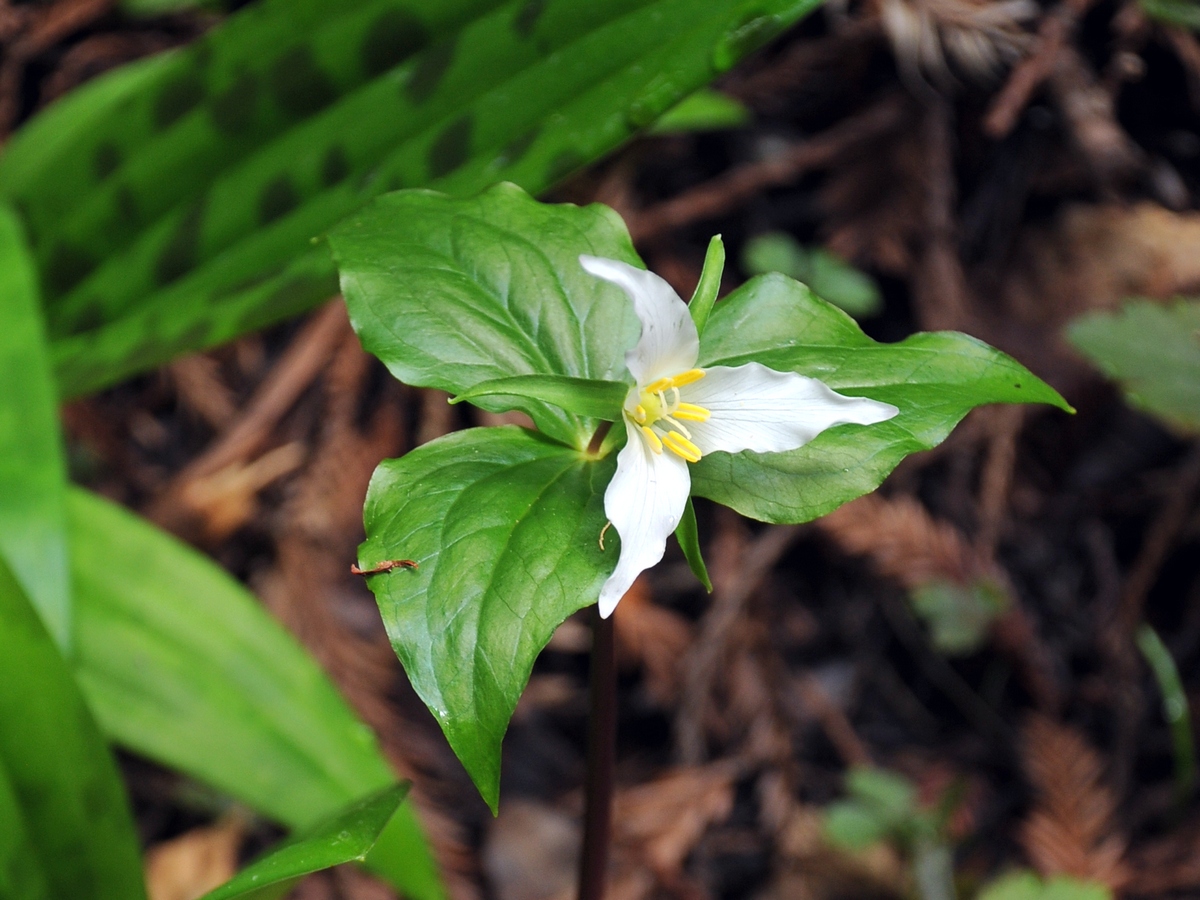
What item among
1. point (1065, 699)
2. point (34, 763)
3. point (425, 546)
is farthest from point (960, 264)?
point (34, 763)

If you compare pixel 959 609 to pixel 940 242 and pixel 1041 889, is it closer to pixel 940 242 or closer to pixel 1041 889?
pixel 1041 889

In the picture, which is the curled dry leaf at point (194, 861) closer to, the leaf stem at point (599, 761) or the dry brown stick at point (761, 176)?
the leaf stem at point (599, 761)

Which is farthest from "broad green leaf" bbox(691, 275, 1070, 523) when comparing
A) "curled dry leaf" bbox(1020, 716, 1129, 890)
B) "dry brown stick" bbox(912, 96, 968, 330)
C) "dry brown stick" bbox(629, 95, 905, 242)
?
"dry brown stick" bbox(629, 95, 905, 242)

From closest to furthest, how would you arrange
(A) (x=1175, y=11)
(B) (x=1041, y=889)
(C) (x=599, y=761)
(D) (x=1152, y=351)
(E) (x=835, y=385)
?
1. (E) (x=835, y=385)
2. (C) (x=599, y=761)
3. (B) (x=1041, y=889)
4. (D) (x=1152, y=351)
5. (A) (x=1175, y=11)

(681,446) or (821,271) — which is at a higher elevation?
(681,446)

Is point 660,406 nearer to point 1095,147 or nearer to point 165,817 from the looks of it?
point 165,817

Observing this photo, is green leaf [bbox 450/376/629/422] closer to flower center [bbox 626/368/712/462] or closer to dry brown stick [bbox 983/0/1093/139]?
flower center [bbox 626/368/712/462]

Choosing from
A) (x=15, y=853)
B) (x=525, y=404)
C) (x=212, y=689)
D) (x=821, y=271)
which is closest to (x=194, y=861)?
(x=212, y=689)

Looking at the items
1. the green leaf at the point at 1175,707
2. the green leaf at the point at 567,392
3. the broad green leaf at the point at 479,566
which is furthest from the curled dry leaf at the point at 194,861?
the green leaf at the point at 1175,707
